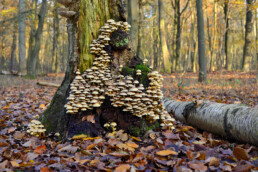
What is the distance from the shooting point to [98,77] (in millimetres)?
3559

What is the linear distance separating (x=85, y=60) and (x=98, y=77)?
462 mm

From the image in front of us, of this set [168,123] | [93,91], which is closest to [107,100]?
[93,91]

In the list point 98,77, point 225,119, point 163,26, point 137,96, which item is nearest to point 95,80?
point 98,77

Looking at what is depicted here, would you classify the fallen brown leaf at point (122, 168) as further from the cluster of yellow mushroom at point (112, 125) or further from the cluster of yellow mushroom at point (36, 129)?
the cluster of yellow mushroom at point (36, 129)

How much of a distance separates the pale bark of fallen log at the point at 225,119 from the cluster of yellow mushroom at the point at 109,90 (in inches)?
27.3

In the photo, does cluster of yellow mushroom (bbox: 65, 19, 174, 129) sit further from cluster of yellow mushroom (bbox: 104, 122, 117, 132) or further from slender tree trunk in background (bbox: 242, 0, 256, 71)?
slender tree trunk in background (bbox: 242, 0, 256, 71)

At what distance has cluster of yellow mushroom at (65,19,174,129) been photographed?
3.36 meters

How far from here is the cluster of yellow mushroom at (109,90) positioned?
11.0 ft

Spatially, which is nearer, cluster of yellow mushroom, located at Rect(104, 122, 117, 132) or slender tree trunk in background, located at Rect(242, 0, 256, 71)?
cluster of yellow mushroom, located at Rect(104, 122, 117, 132)

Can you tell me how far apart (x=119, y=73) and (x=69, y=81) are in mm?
968

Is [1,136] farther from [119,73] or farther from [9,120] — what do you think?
[119,73]

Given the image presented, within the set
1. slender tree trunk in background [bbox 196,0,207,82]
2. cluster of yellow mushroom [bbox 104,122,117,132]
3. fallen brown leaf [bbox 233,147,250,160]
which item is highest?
slender tree trunk in background [bbox 196,0,207,82]

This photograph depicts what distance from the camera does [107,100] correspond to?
3.60 meters

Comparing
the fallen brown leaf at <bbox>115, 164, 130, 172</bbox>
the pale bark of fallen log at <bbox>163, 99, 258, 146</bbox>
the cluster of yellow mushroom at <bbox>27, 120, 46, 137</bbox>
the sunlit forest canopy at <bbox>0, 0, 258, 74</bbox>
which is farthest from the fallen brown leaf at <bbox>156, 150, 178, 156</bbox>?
the sunlit forest canopy at <bbox>0, 0, 258, 74</bbox>
